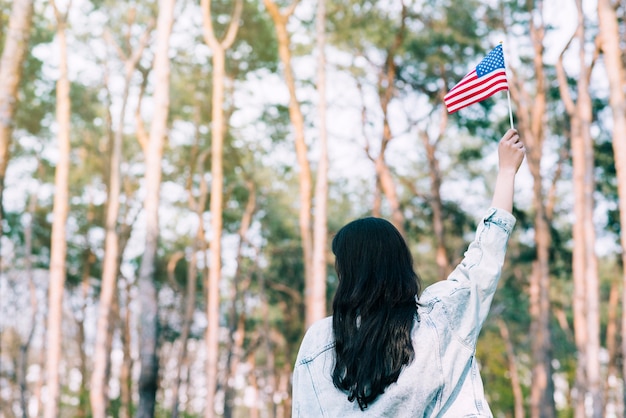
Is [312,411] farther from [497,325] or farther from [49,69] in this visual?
[497,325]

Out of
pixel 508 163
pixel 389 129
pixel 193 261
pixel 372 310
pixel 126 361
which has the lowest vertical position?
pixel 126 361

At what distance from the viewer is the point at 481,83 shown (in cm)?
399

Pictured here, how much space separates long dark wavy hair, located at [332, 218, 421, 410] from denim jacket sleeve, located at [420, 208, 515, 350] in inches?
3.1

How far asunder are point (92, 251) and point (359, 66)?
12.6 m

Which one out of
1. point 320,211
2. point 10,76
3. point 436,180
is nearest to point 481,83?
point 10,76

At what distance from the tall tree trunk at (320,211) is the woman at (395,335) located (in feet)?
38.8

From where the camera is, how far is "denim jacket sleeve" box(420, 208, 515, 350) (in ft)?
6.56

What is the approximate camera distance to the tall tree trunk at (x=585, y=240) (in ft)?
46.3

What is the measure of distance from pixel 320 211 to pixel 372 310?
12961 mm

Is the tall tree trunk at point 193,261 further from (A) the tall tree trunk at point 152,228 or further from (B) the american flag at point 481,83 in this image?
(B) the american flag at point 481,83

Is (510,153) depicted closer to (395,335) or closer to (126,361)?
(395,335)

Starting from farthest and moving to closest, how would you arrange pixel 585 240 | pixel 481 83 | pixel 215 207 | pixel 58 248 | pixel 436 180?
pixel 436 180 < pixel 215 207 < pixel 58 248 < pixel 585 240 < pixel 481 83

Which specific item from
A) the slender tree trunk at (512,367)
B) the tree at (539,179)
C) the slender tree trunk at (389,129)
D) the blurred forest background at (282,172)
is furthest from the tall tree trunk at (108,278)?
the slender tree trunk at (512,367)

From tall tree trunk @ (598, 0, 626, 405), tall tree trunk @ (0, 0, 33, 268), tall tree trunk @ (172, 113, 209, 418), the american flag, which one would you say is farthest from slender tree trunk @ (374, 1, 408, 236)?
the american flag
